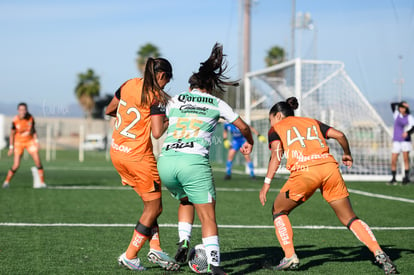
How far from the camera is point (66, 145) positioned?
69.8 meters

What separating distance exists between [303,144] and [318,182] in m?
0.42

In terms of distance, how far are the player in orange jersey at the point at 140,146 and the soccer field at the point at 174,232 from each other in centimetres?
22

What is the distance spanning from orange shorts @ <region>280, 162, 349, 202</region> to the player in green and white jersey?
3.06 feet

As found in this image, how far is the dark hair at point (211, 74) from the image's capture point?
20.9 ft

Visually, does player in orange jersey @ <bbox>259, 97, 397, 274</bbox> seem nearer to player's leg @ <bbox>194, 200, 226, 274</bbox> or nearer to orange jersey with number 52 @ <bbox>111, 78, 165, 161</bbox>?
player's leg @ <bbox>194, 200, 226, 274</bbox>

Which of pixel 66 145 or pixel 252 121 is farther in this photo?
pixel 66 145

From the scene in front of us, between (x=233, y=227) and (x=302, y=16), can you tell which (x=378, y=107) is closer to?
(x=302, y=16)

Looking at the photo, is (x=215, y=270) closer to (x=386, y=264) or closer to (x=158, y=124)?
(x=158, y=124)

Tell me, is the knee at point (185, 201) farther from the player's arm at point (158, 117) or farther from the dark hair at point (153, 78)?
the dark hair at point (153, 78)

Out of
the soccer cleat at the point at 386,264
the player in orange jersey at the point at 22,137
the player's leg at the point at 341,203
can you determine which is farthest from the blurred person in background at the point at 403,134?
the soccer cleat at the point at 386,264

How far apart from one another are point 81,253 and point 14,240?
140 cm

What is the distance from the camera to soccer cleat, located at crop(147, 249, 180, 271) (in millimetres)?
6793

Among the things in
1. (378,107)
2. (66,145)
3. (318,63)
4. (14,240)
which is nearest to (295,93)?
(318,63)

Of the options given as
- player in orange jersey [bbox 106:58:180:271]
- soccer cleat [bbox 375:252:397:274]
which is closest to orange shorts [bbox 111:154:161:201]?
player in orange jersey [bbox 106:58:180:271]
